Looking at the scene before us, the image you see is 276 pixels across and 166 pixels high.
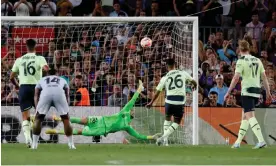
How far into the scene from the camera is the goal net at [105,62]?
24.2m

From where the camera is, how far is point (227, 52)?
26.9 m

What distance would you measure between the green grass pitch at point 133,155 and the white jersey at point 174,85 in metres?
1.14

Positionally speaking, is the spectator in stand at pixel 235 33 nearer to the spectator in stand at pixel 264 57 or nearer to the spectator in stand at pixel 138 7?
the spectator in stand at pixel 264 57

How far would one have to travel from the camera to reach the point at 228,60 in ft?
87.5

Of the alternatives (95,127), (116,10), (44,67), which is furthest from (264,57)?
(44,67)

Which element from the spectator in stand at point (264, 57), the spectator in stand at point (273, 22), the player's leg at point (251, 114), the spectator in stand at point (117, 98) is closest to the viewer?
the player's leg at point (251, 114)

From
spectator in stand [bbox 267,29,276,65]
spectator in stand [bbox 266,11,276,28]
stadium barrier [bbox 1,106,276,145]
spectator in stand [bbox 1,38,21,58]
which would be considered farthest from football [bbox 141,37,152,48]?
spectator in stand [bbox 266,11,276,28]

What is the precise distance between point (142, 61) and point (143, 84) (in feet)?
1.85

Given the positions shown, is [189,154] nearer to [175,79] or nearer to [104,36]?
[175,79]

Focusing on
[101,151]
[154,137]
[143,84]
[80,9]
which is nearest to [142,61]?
[143,84]

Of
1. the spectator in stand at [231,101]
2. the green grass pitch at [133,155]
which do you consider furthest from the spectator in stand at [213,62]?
the green grass pitch at [133,155]

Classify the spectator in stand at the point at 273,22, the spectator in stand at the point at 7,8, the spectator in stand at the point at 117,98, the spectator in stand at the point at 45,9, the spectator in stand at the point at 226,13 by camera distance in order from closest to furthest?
the spectator in stand at the point at 117,98 → the spectator in stand at the point at 7,8 → the spectator in stand at the point at 45,9 → the spectator in stand at the point at 273,22 → the spectator in stand at the point at 226,13

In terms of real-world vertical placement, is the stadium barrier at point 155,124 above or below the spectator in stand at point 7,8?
below

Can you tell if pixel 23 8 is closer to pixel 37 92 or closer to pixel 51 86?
pixel 37 92
